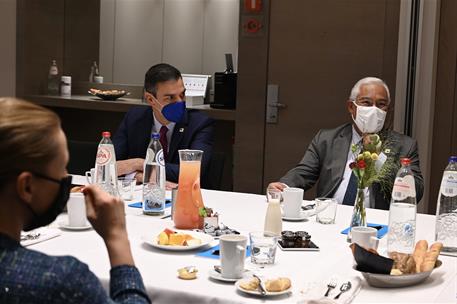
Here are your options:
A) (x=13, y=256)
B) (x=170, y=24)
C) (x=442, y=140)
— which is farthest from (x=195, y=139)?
(x=170, y=24)

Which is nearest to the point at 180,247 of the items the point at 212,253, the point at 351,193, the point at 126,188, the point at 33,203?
the point at 212,253

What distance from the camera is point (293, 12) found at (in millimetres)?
5031

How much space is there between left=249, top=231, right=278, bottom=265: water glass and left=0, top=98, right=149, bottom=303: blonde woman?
0.82 meters

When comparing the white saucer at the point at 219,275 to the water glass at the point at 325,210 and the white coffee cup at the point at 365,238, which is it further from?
the water glass at the point at 325,210

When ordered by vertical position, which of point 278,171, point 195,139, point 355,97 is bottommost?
point 278,171

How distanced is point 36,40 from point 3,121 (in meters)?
5.02

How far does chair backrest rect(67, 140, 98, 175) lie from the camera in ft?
12.5

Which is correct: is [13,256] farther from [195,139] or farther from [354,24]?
[354,24]

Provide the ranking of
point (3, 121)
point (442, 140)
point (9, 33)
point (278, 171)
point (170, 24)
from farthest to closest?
point (170, 24) < point (9, 33) < point (278, 171) < point (442, 140) < point (3, 121)

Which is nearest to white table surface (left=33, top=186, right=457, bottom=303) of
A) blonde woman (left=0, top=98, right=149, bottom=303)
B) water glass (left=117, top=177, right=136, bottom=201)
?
water glass (left=117, top=177, right=136, bottom=201)

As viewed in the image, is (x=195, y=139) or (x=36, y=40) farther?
(x=36, y=40)

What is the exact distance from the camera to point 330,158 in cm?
370

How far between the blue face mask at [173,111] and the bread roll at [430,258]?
1861 mm

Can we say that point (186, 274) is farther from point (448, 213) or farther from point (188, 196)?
point (448, 213)
